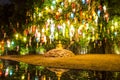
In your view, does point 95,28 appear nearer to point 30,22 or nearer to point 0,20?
point 30,22

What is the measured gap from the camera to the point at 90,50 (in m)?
12.1

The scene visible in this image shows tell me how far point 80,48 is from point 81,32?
3.57 ft

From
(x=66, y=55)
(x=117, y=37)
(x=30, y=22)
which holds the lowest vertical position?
(x=66, y=55)

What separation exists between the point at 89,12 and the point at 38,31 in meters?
2.34

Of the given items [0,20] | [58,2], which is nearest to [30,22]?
[58,2]

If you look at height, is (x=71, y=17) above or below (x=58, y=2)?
below

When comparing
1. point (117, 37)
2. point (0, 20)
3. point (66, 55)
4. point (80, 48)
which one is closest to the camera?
point (66, 55)

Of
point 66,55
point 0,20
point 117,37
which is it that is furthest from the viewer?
point 0,20

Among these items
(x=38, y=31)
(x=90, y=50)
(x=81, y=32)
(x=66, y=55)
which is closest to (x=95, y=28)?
(x=81, y=32)

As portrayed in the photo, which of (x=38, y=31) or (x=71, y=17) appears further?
(x=38, y=31)

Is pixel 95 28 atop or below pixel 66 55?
atop

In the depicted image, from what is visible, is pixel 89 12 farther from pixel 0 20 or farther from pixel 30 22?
pixel 0 20

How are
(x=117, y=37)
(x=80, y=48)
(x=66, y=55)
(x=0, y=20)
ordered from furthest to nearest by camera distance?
(x=0, y=20)
(x=80, y=48)
(x=117, y=37)
(x=66, y=55)

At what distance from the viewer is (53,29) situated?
34.8ft
